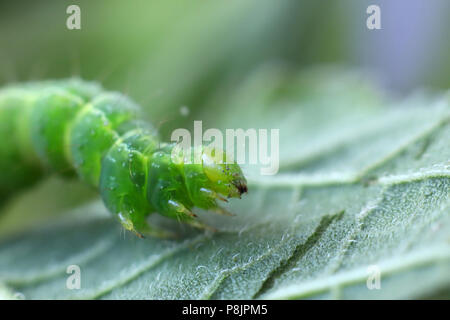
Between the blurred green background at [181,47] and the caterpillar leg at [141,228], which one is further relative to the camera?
the blurred green background at [181,47]

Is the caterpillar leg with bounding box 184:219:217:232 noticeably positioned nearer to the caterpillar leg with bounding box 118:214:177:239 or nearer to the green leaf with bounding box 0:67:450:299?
the green leaf with bounding box 0:67:450:299

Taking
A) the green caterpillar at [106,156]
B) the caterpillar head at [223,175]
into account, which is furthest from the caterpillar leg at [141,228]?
the caterpillar head at [223,175]

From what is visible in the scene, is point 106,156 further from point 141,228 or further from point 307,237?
point 307,237

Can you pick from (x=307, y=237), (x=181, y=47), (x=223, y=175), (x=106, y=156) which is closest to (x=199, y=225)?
(x=223, y=175)

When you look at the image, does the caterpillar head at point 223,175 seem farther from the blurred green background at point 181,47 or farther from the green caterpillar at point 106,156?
the blurred green background at point 181,47

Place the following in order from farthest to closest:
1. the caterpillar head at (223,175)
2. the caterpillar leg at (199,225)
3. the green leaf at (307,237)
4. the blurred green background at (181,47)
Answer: the blurred green background at (181,47) < the caterpillar leg at (199,225) < the caterpillar head at (223,175) < the green leaf at (307,237)

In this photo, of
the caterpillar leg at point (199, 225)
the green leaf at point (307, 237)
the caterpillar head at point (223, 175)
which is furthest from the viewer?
the caterpillar leg at point (199, 225)
